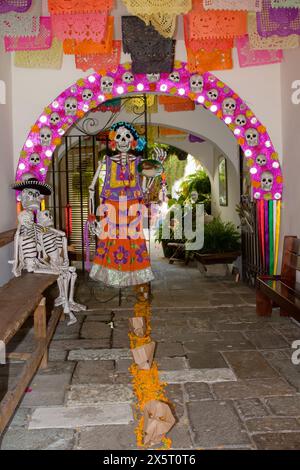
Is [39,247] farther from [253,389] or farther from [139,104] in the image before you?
[139,104]

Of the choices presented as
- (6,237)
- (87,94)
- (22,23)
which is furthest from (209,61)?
(6,237)

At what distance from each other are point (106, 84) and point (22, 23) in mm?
1428

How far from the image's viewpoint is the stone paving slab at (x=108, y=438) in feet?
8.77

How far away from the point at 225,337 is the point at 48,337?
5.18ft

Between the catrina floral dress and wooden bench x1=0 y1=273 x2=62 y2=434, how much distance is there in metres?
1.31

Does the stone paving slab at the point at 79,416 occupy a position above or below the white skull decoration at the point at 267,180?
below

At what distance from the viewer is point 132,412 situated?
312 cm

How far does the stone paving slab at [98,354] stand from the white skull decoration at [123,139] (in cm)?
236

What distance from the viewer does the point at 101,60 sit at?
5863 millimetres

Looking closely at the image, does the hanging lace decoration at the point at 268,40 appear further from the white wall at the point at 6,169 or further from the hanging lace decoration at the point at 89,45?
the white wall at the point at 6,169

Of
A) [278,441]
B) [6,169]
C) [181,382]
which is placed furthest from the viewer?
[6,169]

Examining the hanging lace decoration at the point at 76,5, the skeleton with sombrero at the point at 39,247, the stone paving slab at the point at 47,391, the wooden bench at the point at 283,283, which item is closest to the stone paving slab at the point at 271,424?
the stone paving slab at the point at 47,391

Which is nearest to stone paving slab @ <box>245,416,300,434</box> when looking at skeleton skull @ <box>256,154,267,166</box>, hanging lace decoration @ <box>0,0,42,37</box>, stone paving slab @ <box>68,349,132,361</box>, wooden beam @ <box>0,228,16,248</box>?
stone paving slab @ <box>68,349,132,361</box>

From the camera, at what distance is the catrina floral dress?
5.85 meters
